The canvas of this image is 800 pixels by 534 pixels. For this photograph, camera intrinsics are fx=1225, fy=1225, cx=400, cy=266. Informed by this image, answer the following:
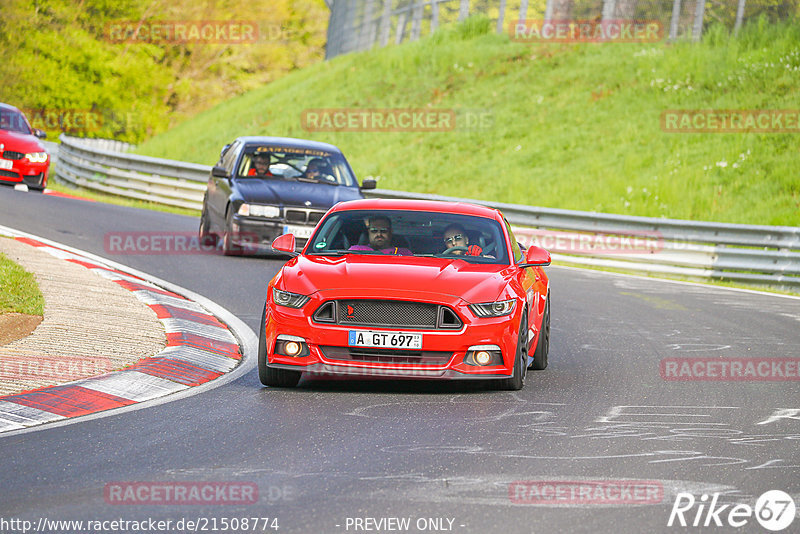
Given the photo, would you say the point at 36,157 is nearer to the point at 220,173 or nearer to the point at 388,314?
the point at 220,173

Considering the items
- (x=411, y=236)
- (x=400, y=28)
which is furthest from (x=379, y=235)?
(x=400, y=28)

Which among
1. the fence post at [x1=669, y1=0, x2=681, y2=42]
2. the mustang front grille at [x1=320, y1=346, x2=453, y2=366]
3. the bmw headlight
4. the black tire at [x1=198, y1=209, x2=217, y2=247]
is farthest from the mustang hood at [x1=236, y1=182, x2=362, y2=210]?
the fence post at [x1=669, y1=0, x2=681, y2=42]

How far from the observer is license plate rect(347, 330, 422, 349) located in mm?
8266

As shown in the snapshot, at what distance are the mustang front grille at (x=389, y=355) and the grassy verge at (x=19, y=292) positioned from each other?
332cm

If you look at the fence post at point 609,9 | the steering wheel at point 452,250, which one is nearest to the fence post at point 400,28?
the fence post at point 609,9

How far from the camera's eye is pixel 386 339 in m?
8.27

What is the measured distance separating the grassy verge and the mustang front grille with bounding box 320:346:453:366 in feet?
10.9

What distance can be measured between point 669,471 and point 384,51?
37.3m

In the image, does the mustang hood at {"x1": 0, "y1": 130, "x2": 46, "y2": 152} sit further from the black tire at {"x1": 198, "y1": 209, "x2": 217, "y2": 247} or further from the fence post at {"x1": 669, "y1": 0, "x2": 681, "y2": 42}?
the fence post at {"x1": 669, "y1": 0, "x2": 681, "y2": 42}

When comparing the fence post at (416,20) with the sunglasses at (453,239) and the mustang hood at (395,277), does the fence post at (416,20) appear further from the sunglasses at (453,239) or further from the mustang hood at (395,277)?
the mustang hood at (395,277)

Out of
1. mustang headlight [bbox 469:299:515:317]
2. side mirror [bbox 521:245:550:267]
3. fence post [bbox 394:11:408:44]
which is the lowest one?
mustang headlight [bbox 469:299:515:317]

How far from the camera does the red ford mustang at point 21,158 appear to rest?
81.6 ft

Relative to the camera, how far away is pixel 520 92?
35688 millimetres

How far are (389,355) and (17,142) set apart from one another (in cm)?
1858
